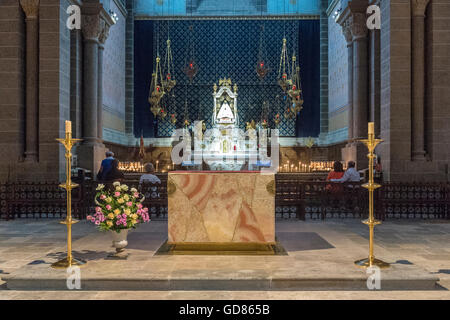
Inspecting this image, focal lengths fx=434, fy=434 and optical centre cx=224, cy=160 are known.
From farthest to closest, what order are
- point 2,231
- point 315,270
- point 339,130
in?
point 339,130
point 2,231
point 315,270

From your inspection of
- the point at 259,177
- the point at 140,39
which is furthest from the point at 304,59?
the point at 259,177

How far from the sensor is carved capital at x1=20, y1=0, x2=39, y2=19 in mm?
11086

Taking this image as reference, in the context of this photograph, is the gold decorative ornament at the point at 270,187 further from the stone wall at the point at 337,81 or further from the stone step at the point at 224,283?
the stone wall at the point at 337,81

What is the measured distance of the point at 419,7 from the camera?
10883 millimetres

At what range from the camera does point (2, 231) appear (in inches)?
326

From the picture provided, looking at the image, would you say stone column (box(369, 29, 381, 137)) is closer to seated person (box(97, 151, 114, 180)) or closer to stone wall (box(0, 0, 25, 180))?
seated person (box(97, 151, 114, 180))

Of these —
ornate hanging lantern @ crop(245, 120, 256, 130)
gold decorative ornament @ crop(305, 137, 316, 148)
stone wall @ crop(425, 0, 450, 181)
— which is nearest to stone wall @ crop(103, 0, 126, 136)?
ornate hanging lantern @ crop(245, 120, 256, 130)

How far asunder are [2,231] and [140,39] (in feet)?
46.7

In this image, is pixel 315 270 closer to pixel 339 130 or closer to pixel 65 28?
pixel 65 28

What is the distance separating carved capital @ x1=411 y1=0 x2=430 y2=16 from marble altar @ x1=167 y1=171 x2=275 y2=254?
7274mm

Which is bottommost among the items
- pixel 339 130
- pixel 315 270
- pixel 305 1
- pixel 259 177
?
pixel 315 270

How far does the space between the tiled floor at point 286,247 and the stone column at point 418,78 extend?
241cm

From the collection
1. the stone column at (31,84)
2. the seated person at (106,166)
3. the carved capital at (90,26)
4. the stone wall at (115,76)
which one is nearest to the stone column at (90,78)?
the carved capital at (90,26)

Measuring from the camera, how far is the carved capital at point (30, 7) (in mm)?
11086
